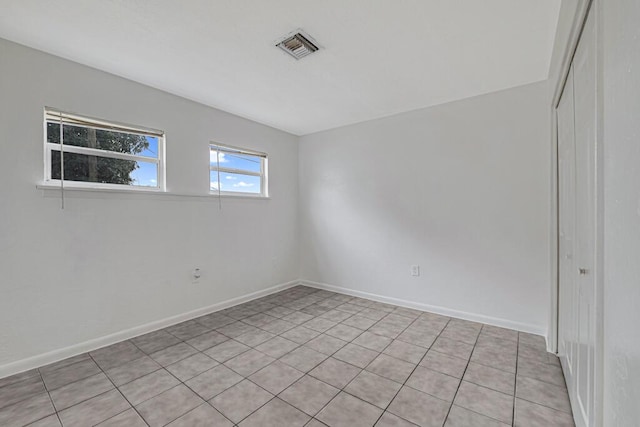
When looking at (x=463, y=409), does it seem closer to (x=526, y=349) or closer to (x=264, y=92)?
(x=526, y=349)

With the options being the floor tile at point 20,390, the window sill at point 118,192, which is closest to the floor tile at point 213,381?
the floor tile at point 20,390

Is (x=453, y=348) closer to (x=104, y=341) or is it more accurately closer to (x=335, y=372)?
(x=335, y=372)

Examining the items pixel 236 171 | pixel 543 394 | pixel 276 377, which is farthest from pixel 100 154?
pixel 543 394

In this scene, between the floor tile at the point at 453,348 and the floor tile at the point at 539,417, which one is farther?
the floor tile at the point at 453,348

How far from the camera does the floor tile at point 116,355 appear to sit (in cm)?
226

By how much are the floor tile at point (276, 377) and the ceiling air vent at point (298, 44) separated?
8.36 ft

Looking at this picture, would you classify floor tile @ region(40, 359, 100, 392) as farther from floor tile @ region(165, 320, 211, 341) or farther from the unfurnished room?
floor tile @ region(165, 320, 211, 341)

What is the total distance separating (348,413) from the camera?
66.6 inches

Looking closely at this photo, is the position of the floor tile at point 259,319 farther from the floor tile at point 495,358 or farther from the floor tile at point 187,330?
the floor tile at point 495,358

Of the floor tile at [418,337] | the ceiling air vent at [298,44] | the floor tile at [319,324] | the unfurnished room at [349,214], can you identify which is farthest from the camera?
the floor tile at [319,324]

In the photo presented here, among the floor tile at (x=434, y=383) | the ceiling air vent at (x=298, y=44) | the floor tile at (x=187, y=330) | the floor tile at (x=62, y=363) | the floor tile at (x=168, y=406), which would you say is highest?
the ceiling air vent at (x=298, y=44)

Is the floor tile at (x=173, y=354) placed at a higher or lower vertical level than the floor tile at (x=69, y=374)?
lower

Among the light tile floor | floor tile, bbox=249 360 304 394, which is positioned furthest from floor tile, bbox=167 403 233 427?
floor tile, bbox=249 360 304 394

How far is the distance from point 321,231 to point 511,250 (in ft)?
8.27
